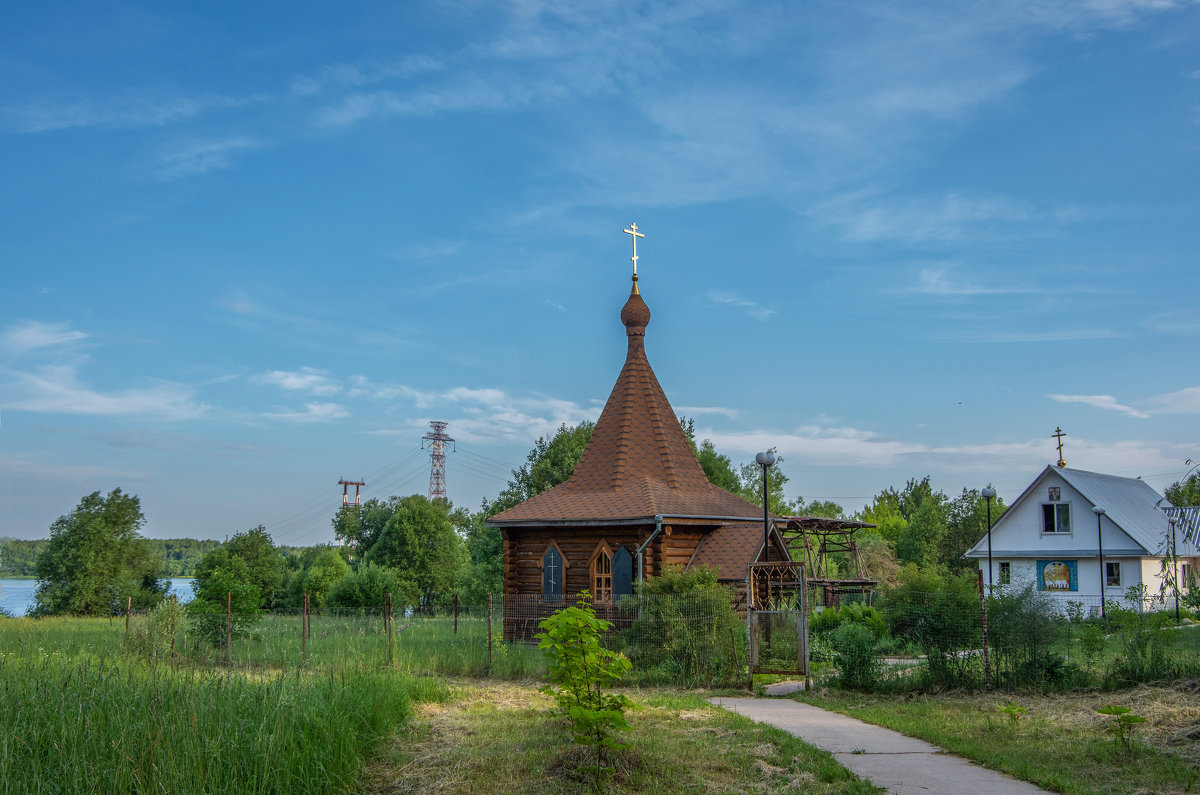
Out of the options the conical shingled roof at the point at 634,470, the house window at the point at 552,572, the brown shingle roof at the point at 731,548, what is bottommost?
the house window at the point at 552,572

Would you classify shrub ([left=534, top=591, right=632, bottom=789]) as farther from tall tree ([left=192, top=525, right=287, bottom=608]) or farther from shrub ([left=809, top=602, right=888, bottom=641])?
A: tall tree ([left=192, top=525, right=287, bottom=608])

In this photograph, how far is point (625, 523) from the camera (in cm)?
2059

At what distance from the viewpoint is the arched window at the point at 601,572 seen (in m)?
21.2

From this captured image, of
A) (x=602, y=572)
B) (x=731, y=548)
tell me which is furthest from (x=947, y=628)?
(x=602, y=572)

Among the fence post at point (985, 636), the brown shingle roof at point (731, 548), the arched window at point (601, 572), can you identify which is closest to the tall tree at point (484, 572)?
the arched window at point (601, 572)

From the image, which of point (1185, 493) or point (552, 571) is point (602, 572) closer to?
point (552, 571)

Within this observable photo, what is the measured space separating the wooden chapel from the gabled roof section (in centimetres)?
1714

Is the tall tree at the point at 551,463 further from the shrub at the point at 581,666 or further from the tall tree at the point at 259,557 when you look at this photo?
the shrub at the point at 581,666

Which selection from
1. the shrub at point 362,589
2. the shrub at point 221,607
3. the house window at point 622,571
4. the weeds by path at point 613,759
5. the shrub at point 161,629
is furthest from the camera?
the shrub at point 362,589

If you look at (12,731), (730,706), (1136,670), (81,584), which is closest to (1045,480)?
(1136,670)

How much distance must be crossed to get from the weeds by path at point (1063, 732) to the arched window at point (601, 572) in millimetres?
7668

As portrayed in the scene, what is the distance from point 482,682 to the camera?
52.2 ft

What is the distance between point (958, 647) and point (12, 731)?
12.5 m

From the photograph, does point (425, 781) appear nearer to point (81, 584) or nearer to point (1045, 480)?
point (1045, 480)
